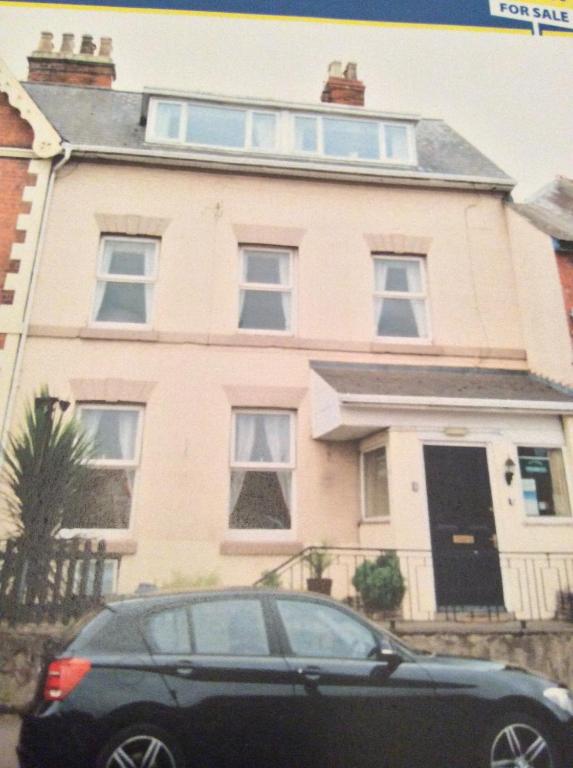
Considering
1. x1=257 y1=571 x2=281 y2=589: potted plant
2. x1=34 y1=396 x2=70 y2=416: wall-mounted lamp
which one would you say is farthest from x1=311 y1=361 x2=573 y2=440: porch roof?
x1=34 y1=396 x2=70 y2=416: wall-mounted lamp

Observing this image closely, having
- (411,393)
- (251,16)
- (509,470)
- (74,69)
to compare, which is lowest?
(509,470)

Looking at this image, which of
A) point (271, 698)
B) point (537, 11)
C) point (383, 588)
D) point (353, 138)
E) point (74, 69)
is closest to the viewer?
point (271, 698)

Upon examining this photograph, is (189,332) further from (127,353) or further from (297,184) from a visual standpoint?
(297,184)

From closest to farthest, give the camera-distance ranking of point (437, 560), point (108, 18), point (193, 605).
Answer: point (193, 605), point (108, 18), point (437, 560)

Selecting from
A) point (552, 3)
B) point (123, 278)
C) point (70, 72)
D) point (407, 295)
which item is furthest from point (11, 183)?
point (552, 3)

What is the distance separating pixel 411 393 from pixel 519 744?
4.12 m

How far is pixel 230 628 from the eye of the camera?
3.25 meters

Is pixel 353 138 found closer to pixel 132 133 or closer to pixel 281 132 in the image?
pixel 281 132

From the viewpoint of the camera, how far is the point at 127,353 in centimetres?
723

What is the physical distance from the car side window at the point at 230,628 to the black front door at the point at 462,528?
12.0 feet

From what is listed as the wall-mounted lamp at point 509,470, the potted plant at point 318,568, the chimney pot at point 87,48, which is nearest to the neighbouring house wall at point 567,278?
the wall-mounted lamp at point 509,470

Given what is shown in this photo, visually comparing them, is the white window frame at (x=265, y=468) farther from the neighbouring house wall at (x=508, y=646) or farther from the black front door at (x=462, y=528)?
the neighbouring house wall at (x=508, y=646)

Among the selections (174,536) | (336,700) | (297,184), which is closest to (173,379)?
(174,536)

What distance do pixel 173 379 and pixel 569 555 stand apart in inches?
205
